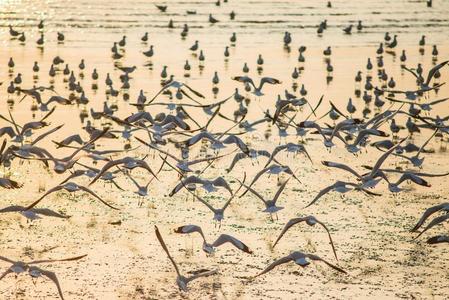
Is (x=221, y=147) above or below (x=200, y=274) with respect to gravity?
above

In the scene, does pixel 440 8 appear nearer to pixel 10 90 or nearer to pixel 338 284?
pixel 10 90

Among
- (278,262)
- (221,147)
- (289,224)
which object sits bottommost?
(278,262)

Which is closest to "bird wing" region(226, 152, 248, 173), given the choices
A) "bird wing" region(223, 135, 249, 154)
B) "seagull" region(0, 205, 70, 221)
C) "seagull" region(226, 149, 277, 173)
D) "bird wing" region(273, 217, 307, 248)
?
"seagull" region(226, 149, 277, 173)

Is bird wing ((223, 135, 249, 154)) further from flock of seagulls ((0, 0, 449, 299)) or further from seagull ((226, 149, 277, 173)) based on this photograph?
seagull ((226, 149, 277, 173))

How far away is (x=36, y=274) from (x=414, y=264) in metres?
6.04

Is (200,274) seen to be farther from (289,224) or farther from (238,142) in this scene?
(238,142)

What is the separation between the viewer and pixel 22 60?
38.5 m

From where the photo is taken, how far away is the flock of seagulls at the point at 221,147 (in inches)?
756

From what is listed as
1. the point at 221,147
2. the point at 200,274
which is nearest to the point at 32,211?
the point at 200,274

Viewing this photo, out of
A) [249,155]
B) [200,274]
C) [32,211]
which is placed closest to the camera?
[200,274]

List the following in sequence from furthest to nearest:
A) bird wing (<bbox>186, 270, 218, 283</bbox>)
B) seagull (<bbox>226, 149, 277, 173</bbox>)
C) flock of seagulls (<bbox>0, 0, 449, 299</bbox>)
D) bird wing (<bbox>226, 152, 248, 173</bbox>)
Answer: seagull (<bbox>226, 149, 277, 173</bbox>) → bird wing (<bbox>226, 152, 248, 173</bbox>) → flock of seagulls (<bbox>0, 0, 449, 299</bbox>) → bird wing (<bbox>186, 270, 218, 283</bbox>)

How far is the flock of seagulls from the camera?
1920 cm

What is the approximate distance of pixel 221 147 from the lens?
22.1 m

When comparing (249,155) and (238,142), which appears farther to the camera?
(249,155)
